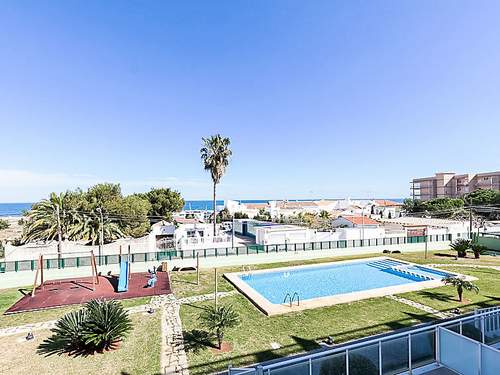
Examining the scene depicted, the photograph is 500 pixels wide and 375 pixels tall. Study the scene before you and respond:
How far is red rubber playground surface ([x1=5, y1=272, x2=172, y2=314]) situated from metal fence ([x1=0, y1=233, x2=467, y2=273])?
146cm

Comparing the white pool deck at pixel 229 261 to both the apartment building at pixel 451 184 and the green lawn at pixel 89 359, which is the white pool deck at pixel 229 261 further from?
the apartment building at pixel 451 184

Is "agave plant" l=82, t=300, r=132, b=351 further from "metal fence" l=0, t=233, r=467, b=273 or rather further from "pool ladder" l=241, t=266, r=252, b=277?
"pool ladder" l=241, t=266, r=252, b=277

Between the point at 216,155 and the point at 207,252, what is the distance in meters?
13.2

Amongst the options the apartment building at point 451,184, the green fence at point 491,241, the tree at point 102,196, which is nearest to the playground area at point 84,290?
the tree at point 102,196

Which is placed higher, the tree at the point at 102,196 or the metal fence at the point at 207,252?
the tree at the point at 102,196

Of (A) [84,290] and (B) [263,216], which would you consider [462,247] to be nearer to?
(A) [84,290]

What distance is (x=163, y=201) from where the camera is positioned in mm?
46531

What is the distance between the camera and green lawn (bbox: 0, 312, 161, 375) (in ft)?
26.3

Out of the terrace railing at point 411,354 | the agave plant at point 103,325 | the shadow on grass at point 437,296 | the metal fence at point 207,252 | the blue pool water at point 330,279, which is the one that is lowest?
the blue pool water at point 330,279

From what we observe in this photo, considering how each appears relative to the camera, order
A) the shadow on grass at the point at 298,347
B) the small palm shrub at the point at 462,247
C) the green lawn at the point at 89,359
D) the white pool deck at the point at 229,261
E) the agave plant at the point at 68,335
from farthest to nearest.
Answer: the small palm shrub at the point at 462,247
the white pool deck at the point at 229,261
the agave plant at the point at 68,335
the shadow on grass at the point at 298,347
the green lawn at the point at 89,359

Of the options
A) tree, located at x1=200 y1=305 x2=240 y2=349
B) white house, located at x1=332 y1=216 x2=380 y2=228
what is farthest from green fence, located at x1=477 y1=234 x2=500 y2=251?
tree, located at x1=200 y1=305 x2=240 y2=349

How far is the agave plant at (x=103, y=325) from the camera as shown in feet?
28.8

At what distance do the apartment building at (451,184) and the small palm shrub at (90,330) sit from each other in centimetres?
11046

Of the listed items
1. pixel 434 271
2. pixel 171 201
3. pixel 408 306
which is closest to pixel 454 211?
pixel 434 271
